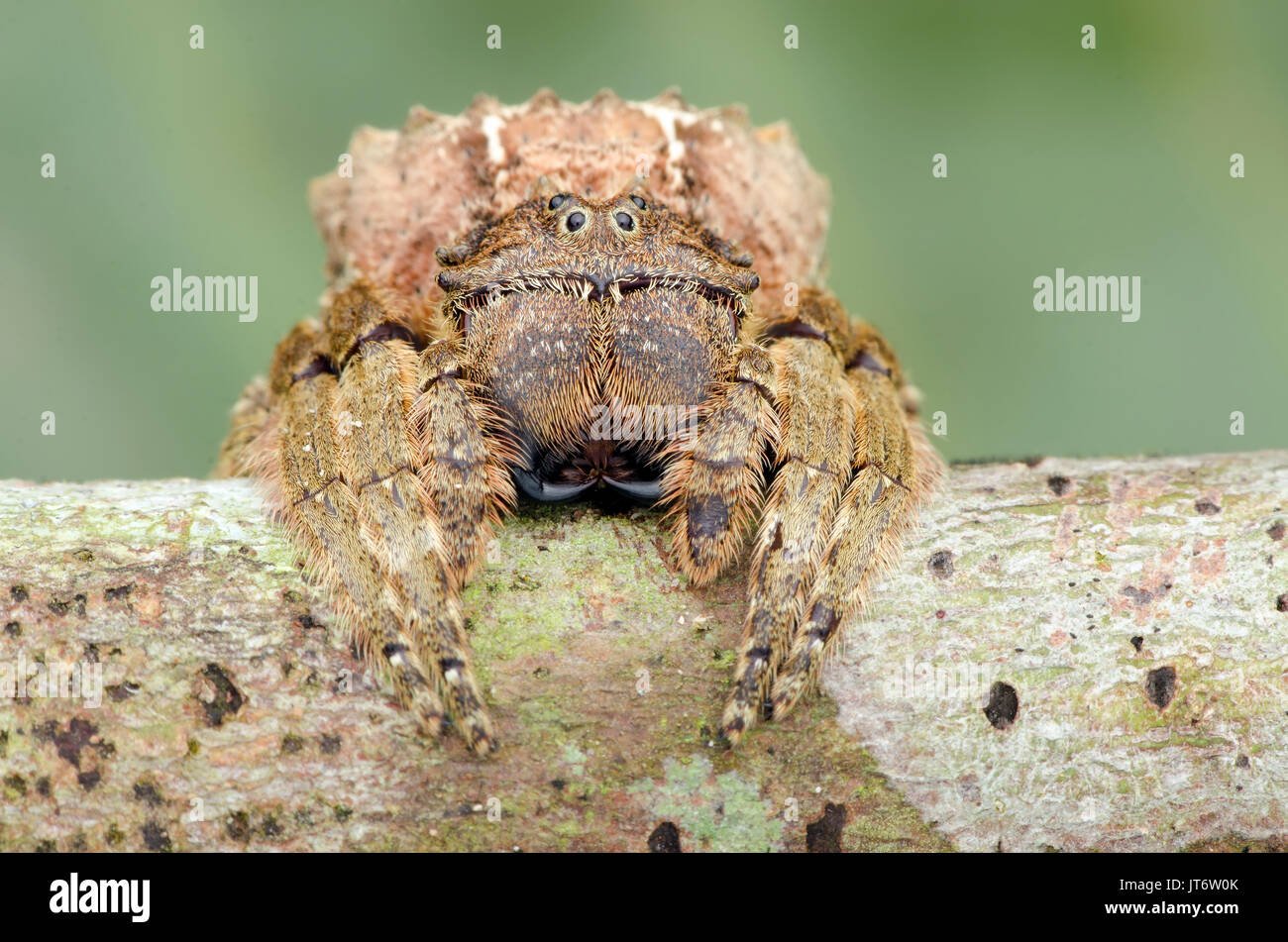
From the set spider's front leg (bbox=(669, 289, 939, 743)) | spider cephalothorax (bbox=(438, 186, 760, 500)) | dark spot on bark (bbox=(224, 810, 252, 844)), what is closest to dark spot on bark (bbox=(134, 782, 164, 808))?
dark spot on bark (bbox=(224, 810, 252, 844))

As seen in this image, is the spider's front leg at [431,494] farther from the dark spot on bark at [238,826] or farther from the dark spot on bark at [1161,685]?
the dark spot on bark at [1161,685]

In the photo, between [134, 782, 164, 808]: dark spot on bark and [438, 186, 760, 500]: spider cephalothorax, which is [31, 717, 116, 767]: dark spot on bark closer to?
[134, 782, 164, 808]: dark spot on bark

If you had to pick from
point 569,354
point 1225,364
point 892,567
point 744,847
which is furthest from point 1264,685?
point 1225,364

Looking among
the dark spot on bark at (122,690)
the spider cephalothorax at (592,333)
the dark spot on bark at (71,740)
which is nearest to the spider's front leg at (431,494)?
the spider cephalothorax at (592,333)

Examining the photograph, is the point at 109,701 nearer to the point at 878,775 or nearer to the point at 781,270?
the point at 878,775

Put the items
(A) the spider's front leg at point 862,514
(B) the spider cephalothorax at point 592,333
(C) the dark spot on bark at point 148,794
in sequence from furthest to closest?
(B) the spider cephalothorax at point 592,333
(A) the spider's front leg at point 862,514
(C) the dark spot on bark at point 148,794
